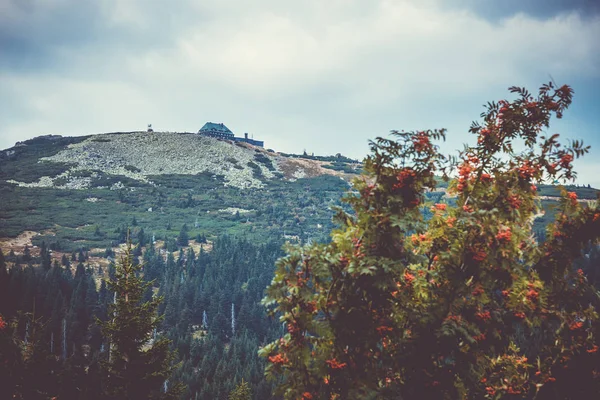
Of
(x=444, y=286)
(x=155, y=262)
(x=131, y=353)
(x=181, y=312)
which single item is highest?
(x=444, y=286)

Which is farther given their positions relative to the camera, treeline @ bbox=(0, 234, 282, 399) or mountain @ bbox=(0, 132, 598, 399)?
mountain @ bbox=(0, 132, 598, 399)

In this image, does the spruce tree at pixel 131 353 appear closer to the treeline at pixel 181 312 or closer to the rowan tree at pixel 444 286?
the treeline at pixel 181 312

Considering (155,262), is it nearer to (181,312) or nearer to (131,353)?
(181,312)

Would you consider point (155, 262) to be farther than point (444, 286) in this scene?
Yes

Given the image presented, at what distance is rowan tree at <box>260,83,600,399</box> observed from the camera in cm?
782

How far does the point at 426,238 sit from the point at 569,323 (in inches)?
141

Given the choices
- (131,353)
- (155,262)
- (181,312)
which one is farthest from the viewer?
(155,262)

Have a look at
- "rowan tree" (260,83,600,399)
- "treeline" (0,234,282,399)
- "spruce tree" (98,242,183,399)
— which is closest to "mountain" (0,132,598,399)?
"treeline" (0,234,282,399)

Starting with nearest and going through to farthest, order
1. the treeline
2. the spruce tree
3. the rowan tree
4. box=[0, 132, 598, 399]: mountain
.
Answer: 1. the rowan tree
2. the spruce tree
3. the treeline
4. box=[0, 132, 598, 399]: mountain

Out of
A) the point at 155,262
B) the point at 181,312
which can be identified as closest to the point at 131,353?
the point at 181,312

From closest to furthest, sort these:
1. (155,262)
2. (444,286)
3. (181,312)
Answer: (444,286) < (181,312) < (155,262)

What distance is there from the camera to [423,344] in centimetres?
789

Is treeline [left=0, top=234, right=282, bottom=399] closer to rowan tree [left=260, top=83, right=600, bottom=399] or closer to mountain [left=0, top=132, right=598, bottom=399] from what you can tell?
mountain [left=0, top=132, right=598, bottom=399]

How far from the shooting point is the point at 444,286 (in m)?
8.39
